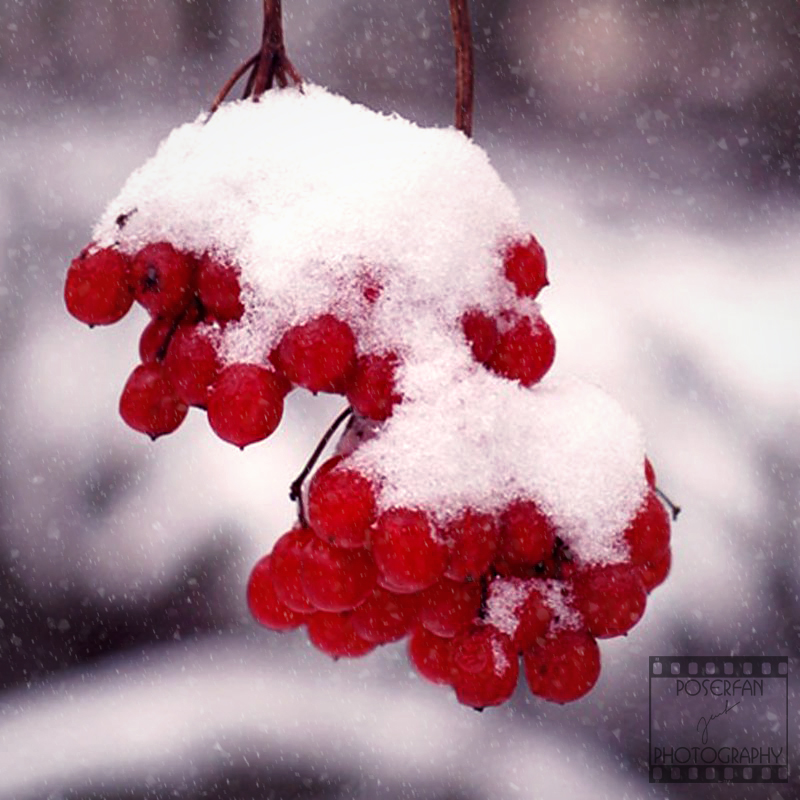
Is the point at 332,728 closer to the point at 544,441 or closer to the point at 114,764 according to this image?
the point at 114,764

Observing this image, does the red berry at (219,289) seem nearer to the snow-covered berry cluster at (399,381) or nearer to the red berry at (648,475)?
the snow-covered berry cluster at (399,381)

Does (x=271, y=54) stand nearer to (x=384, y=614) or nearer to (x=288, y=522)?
(x=384, y=614)

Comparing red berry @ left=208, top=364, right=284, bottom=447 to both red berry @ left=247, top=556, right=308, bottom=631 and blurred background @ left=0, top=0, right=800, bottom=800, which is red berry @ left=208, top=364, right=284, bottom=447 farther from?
blurred background @ left=0, top=0, right=800, bottom=800

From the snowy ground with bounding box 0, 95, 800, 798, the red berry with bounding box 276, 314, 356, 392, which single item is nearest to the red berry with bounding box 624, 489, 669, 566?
the red berry with bounding box 276, 314, 356, 392

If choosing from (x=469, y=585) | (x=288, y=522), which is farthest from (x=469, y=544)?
(x=288, y=522)

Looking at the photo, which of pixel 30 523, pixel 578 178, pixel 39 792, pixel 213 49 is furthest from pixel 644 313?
pixel 39 792

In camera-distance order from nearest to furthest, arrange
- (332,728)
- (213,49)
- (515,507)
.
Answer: (515,507) → (213,49) → (332,728)
